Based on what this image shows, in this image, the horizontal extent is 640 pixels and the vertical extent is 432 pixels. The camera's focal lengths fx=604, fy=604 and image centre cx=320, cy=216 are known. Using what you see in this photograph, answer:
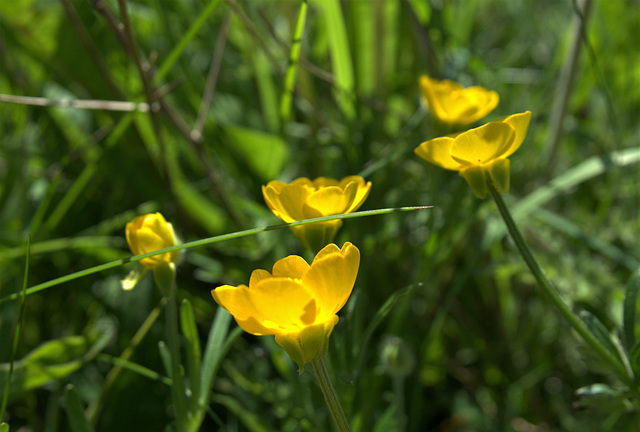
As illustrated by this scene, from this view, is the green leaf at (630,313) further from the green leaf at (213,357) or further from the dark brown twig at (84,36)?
the dark brown twig at (84,36)

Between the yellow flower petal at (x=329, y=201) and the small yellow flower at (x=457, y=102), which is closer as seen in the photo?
the yellow flower petal at (x=329, y=201)

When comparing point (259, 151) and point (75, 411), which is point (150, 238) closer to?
point (75, 411)

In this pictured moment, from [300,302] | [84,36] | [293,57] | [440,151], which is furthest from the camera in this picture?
[84,36]

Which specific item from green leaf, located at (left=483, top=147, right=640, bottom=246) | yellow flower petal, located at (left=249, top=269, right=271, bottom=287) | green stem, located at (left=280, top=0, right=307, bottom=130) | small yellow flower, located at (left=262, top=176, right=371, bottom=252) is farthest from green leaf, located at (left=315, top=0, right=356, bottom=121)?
yellow flower petal, located at (left=249, top=269, right=271, bottom=287)

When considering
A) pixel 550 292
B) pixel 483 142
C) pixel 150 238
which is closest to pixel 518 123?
pixel 483 142

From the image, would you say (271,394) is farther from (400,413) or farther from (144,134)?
(144,134)

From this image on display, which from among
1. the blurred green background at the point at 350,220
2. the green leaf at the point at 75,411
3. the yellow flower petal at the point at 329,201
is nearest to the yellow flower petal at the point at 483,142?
the yellow flower petal at the point at 329,201
